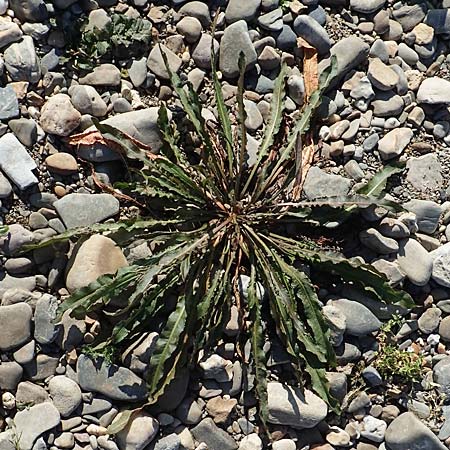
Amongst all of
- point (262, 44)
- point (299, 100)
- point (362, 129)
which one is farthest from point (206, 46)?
point (362, 129)

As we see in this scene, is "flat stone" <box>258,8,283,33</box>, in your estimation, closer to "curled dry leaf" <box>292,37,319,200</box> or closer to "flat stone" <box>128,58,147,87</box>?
"curled dry leaf" <box>292,37,319,200</box>

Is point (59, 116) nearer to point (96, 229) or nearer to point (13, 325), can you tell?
point (96, 229)

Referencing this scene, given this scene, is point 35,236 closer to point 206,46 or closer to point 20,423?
point 20,423

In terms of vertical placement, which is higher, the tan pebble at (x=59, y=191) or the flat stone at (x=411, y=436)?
the tan pebble at (x=59, y=191)

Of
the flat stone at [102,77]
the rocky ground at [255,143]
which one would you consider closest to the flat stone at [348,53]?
the rocky ground at [255,143]

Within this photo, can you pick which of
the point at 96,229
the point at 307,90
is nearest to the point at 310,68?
the point at 307,90

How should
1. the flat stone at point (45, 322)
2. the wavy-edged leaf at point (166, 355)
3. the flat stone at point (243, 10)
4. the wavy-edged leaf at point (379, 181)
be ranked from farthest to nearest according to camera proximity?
the flat stone at point (243, 10), the wavy-edged leaf at point (379, 181), the flat stone at point (45, 322), the wavy-edged leaf at point (166, 355)

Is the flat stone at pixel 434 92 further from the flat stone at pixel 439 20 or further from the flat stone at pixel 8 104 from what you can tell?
the flat stone at pixel 8 104
